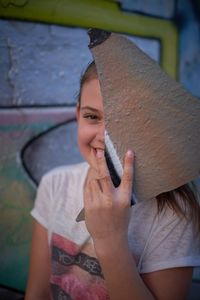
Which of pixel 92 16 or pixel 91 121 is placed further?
pixel 92 16

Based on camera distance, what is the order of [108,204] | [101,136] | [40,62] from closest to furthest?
[108,204] < [101,136] < [40,62]

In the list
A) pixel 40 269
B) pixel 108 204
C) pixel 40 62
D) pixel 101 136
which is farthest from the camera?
pixel 40 62

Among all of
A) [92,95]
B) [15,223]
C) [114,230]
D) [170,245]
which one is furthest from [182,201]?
[15,223]

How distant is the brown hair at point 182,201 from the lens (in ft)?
3.01

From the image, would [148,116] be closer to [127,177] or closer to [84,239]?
[127,177]

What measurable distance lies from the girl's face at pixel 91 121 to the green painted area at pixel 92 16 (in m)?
0.35

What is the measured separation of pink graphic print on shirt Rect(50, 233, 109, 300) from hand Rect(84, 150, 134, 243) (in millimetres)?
185

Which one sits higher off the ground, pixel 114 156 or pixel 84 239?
pixel 114 156

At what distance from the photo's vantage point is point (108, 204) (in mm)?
799

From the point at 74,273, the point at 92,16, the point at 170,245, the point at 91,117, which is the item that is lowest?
the point at 74,273

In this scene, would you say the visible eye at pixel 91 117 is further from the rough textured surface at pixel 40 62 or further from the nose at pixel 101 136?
the rough textured surface at pixel 40 62

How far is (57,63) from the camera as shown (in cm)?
129

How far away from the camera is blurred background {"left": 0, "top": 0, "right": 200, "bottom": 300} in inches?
47.6

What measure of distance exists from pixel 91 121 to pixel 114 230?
272 mm
